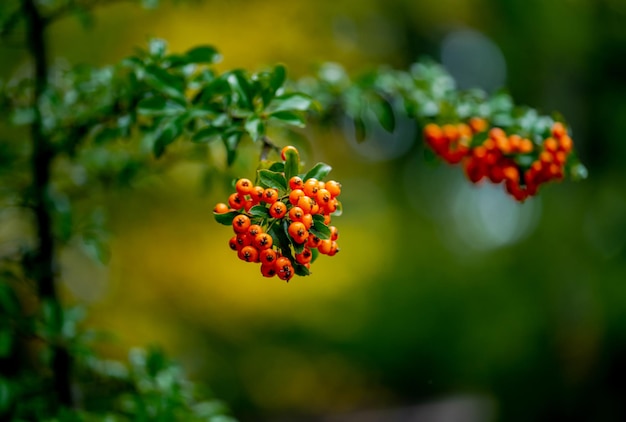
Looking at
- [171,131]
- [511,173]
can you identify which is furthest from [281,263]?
[511,173]

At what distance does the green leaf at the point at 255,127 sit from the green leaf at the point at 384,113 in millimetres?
434

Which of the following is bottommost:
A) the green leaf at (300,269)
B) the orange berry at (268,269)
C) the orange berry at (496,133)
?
the orange berry at (268,269)

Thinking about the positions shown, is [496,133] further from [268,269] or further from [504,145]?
[268,269]

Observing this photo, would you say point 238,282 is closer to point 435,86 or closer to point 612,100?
point 435,86

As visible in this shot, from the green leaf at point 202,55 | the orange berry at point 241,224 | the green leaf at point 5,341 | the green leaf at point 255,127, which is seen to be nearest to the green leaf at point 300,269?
the orange berry at point 241,224

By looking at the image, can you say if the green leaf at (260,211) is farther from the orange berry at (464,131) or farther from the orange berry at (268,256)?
the orange berry at (464,131)

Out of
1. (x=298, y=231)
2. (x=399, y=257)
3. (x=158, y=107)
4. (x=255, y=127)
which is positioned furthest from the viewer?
(x=399, y=257)

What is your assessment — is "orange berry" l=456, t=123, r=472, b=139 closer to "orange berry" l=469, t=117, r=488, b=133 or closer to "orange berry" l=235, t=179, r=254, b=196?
"orange berry" l=469, t=117, r=488, b=133

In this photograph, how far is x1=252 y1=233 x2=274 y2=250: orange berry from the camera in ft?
2.93

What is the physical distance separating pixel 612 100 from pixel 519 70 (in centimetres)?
164

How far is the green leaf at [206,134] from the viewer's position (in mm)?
1154

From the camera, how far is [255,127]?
3.50 ft

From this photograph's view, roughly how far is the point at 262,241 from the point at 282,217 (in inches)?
2.3

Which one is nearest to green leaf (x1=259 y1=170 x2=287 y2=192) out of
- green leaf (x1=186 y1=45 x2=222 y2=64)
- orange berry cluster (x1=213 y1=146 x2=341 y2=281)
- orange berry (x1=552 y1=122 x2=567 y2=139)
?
orange berry cluster (x1=213 y1=146 x2=341 y2=281)
